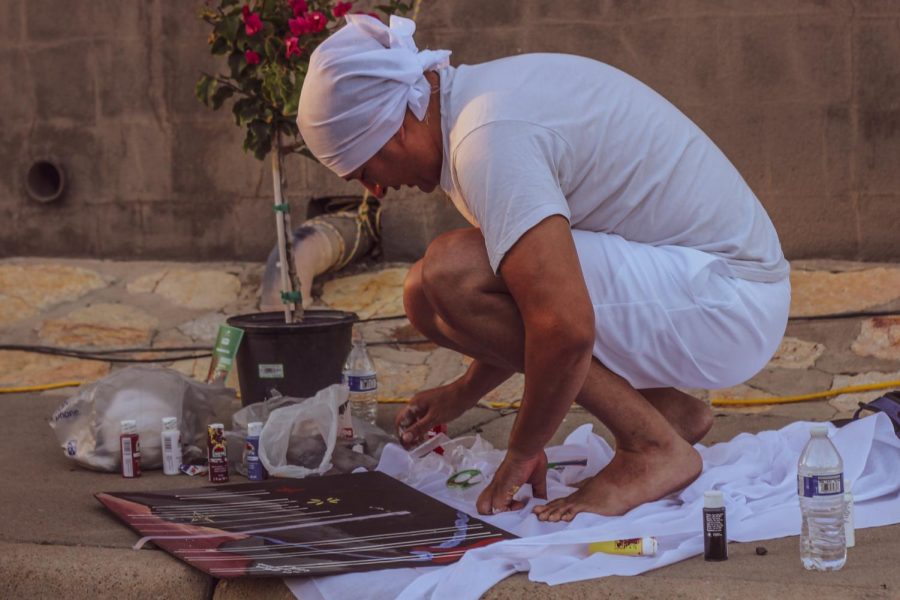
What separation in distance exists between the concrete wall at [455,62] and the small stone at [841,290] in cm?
15

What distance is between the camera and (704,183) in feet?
9.32

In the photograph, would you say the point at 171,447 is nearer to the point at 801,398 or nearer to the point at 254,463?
the point at 254,463

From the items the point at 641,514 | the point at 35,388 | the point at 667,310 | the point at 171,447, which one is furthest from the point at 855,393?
the point at 35,388

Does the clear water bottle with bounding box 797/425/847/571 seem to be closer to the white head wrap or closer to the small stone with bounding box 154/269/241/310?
the white head wrap

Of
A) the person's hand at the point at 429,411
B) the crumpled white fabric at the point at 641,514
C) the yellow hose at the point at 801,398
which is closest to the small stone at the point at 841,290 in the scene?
the yellow hose at the point at 801,398

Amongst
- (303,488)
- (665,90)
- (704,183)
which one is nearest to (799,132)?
(665,90)

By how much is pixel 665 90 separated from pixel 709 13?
331 mm

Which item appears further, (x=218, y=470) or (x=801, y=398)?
(x=801, y=398)

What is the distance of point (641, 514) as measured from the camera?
2.68 meters

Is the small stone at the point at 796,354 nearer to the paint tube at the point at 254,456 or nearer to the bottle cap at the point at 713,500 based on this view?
the paint tube at the point at 254,456

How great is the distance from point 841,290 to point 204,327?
247 cm

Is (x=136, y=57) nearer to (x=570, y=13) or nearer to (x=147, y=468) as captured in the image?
(x=570, y=13)

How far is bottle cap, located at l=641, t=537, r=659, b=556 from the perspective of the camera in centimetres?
240

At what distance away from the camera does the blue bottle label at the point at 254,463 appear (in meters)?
3.28
